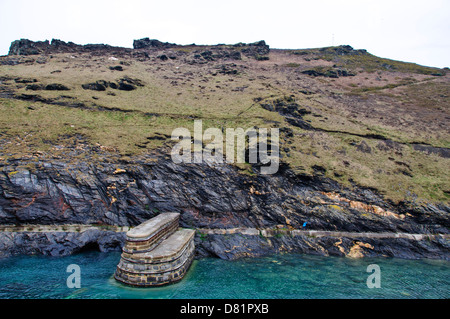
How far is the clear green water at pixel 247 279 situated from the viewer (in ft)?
56.9

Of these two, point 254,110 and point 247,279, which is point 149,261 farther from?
point 254,110

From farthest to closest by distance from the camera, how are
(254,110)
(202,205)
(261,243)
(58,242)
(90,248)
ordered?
(254,110), (202,205), (261,243), (90,248), (58,242)

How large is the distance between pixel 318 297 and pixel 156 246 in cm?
1310

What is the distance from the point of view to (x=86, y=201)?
26.3 meters

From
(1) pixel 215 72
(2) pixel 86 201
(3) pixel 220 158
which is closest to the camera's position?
(2) pixel 86 201

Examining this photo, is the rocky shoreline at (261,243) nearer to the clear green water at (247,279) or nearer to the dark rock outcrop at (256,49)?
the clear green water at (247,279)

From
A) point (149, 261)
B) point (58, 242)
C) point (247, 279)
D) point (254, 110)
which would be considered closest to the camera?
point (149, 261)

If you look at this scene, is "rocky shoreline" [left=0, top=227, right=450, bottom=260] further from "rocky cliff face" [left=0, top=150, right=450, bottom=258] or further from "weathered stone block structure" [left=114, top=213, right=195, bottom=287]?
"weathered stone block structure" [left=114, top=213, right=195, bottom=287]

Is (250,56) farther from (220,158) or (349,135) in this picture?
(220,158)

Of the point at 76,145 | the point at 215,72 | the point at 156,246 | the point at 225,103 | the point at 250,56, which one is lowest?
the point at 156,246

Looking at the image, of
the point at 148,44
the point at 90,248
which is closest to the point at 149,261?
the point at 90,248

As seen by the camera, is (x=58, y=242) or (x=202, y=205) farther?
(x=202, y=205)

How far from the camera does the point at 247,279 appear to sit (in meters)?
20.2

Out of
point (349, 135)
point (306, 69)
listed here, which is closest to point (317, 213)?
point (349, 135)
